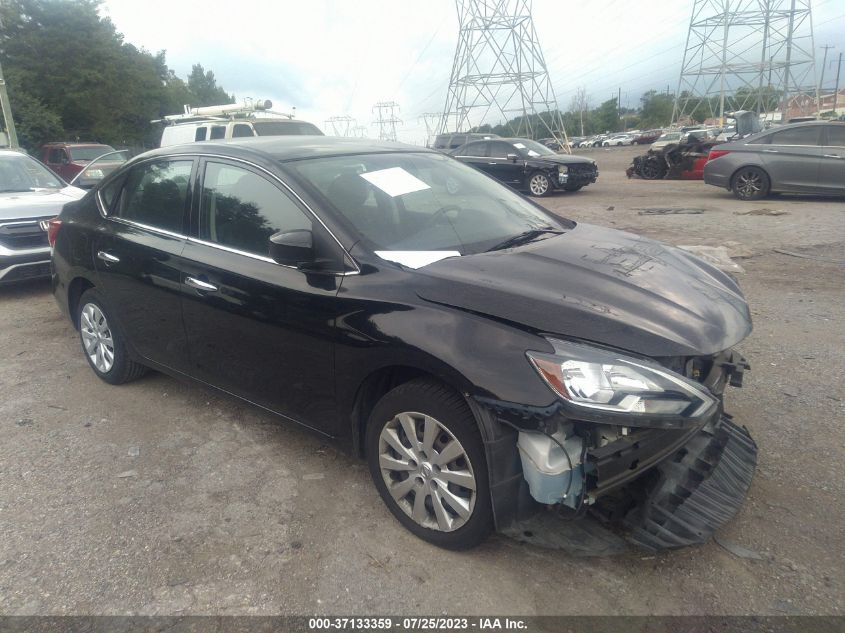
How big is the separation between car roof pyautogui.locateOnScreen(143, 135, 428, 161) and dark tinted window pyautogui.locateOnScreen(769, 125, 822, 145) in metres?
10.8

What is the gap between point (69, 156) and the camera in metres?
17.1

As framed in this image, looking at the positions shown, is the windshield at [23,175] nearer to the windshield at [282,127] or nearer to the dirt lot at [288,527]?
the dirt lot at [288,527]

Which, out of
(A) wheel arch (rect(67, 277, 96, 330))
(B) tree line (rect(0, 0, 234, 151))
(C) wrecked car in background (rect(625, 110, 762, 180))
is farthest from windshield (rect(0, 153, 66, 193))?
(B) tree line (rect(0, 0, 234, 151))

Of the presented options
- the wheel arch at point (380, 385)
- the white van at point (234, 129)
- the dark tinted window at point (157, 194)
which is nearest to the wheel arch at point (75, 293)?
the dark tinted window at point (157, 194)

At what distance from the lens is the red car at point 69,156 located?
16.9 metres

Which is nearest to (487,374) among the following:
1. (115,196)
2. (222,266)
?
(222,266)

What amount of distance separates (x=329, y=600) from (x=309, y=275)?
1421 mm

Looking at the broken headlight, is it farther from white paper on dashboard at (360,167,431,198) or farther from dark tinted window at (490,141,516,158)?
dark tinted window at (490,141,516,158)

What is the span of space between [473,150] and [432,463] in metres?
15.6

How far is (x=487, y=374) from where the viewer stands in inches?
92.8

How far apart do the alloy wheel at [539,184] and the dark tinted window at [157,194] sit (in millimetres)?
12941

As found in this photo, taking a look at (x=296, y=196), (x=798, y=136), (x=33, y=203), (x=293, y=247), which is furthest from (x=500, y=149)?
(x=293, y=247)

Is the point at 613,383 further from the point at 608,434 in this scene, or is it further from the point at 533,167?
the point at 533,167

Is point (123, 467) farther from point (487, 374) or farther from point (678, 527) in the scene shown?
point (678, 527)
